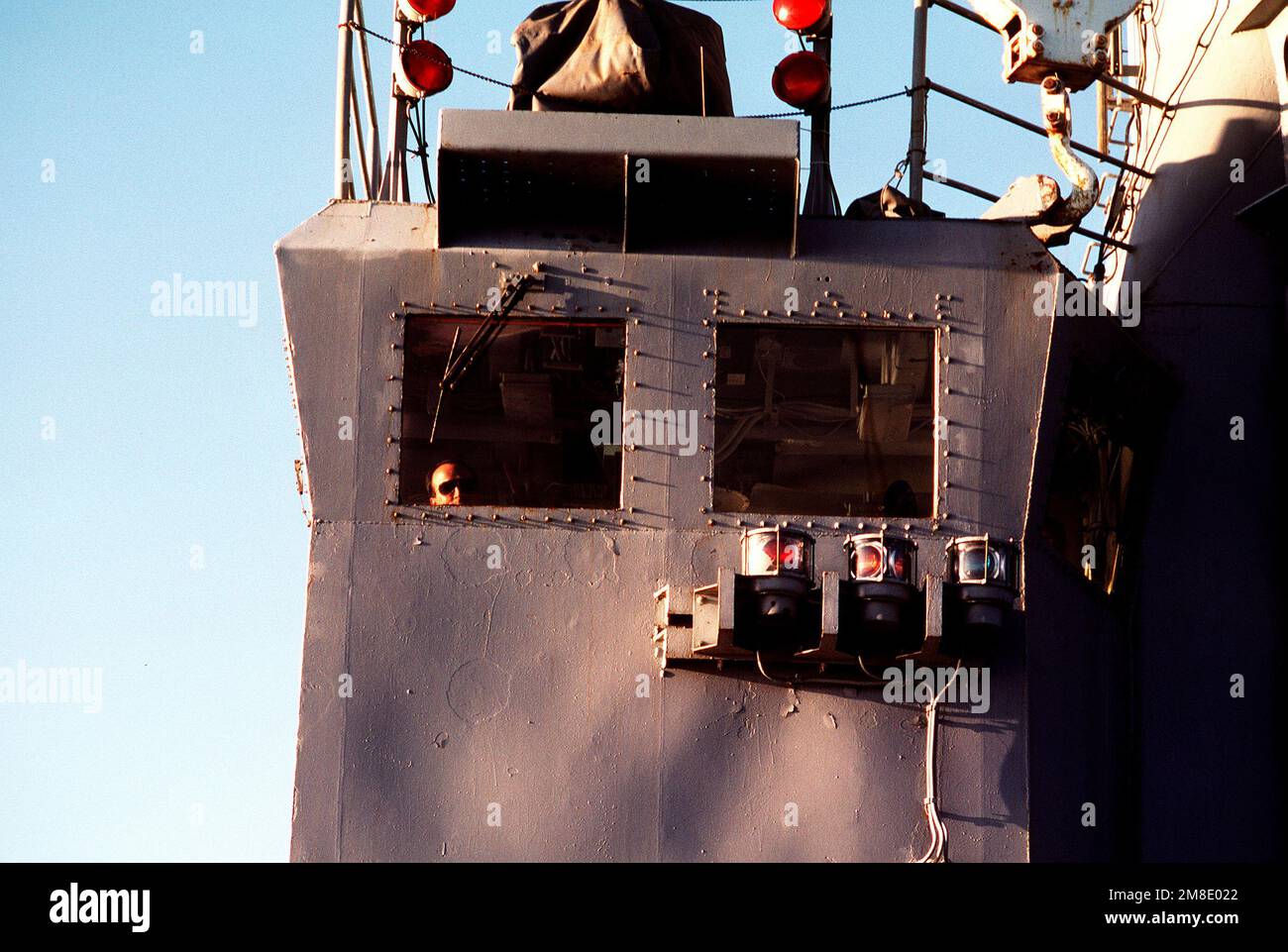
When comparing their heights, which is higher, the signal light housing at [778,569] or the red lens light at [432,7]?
the red lens light at [432,7]

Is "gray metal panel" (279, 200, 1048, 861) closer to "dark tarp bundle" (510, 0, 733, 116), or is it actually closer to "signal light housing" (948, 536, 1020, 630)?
"signal light housing" (948, 536, 1020, 630)

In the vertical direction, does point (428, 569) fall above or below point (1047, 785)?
above

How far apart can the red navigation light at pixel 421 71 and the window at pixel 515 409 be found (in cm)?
196

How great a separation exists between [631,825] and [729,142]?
14.5ft

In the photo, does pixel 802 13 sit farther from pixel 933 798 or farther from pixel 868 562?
pixel 933 798

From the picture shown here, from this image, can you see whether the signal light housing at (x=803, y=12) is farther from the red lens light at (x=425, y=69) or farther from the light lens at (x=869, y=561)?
the light lens at (x=869, y=561)

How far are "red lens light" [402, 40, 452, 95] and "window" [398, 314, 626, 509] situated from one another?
77.1 inches

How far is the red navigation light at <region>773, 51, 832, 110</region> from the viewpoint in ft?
52.4

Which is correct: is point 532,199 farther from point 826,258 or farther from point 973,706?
point 973,706

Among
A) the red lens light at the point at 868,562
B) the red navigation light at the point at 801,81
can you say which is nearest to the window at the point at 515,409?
the red lens light at the point at 868,562

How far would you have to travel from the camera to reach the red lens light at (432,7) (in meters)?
15.9

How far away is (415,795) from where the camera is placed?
46.5ft

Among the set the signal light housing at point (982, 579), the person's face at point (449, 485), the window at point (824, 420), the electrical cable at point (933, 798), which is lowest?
the electrical cable at point (933, 798)
